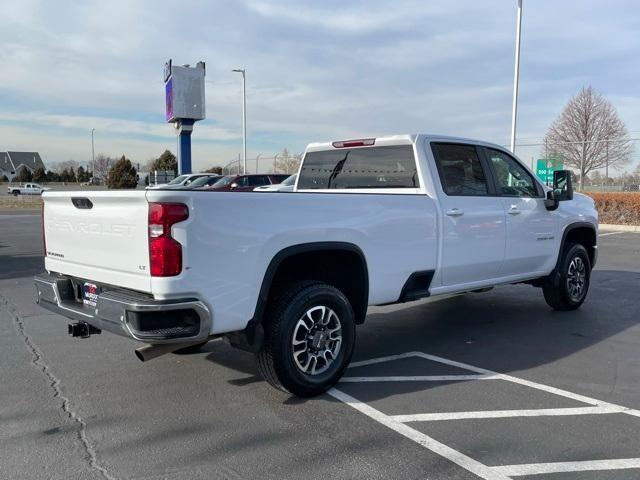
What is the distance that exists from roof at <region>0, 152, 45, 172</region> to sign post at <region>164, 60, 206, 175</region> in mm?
74708

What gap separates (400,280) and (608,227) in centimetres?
1799

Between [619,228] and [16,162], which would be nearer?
[619,228]

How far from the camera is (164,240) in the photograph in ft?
11.7

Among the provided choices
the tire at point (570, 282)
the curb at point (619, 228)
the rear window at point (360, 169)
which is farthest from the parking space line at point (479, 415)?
the curb at point (619, 228)

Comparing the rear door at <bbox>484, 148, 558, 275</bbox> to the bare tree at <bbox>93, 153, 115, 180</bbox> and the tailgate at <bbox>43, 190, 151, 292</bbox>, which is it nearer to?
the tailgate at <bbox>43, 190, 151, 292</bbox>

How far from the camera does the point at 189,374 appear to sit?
4.96 m

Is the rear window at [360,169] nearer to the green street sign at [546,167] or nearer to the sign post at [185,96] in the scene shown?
the green street sign at [546,167]

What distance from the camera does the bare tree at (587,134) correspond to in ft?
104

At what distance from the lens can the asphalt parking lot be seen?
334cm

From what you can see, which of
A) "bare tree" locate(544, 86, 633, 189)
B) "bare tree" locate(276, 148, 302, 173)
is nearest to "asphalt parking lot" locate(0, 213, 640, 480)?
"bare tree" locate(544, 86, 633, 189)

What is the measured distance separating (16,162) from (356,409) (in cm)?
11222

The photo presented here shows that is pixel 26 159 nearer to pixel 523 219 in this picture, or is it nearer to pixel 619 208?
pixel 619 208

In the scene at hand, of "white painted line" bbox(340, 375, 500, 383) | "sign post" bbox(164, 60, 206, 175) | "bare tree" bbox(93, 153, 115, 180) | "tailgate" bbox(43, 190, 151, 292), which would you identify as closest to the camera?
"tailgate" bbox(43, 190, 151, 292)

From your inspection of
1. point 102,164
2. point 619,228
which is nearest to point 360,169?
point 619,228
